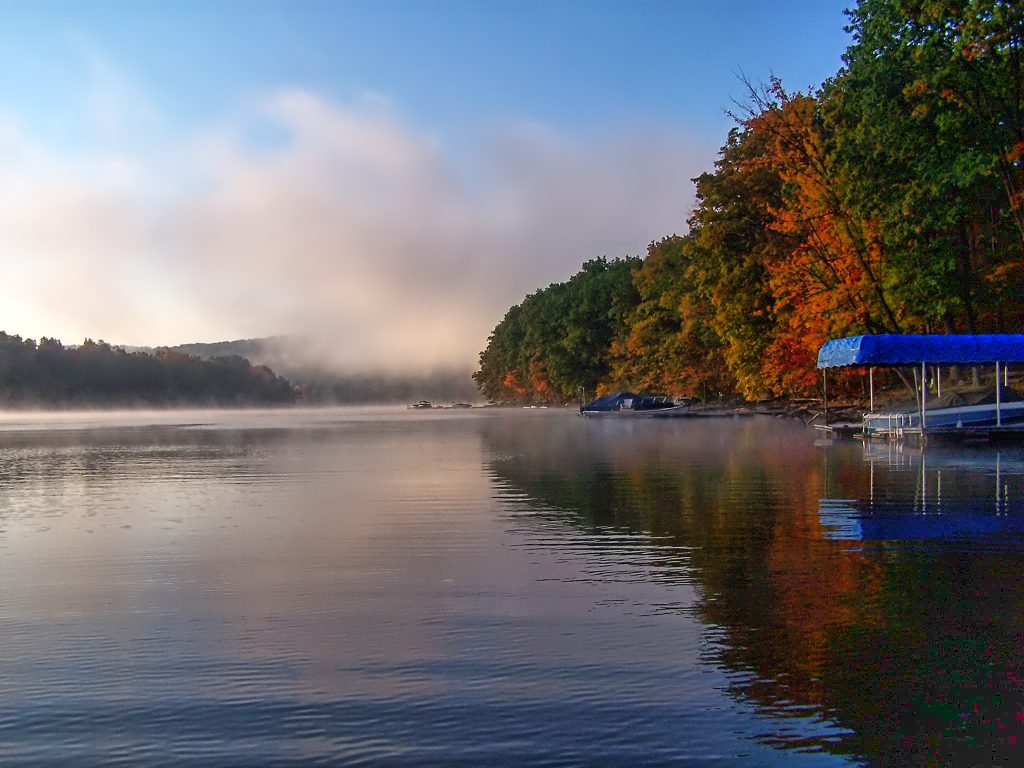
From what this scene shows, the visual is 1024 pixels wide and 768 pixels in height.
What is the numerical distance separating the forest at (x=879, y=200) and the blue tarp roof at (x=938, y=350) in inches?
189

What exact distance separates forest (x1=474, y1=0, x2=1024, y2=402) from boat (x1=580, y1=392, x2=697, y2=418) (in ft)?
56.6

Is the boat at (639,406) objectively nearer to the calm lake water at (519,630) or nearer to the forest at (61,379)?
the calm lake water at (519,630)

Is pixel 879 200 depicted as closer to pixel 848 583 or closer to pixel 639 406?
pixel 848 583

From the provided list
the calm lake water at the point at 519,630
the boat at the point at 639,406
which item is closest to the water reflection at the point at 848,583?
the calm lake water at the point at 519,630

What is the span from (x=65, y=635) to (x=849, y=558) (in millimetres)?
7588

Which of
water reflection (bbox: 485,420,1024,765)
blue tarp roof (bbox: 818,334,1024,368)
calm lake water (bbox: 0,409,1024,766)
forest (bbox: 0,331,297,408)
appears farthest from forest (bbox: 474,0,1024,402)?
forest (bbox: 0,331,297,408)

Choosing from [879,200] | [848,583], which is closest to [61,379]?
[879,200]

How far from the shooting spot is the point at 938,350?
3250cm

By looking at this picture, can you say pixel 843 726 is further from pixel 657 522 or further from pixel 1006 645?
pixel 657 522

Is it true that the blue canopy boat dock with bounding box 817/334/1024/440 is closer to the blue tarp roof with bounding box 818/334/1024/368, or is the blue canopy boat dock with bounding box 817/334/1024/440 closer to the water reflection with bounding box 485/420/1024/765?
the blue tarp roof with bounding box 818/334/1024/368

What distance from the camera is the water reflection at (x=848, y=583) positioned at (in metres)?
5.93

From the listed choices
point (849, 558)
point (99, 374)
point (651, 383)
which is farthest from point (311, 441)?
point (99, 374)

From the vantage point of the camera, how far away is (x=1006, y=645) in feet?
24.3

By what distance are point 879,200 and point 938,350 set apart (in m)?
8.21
